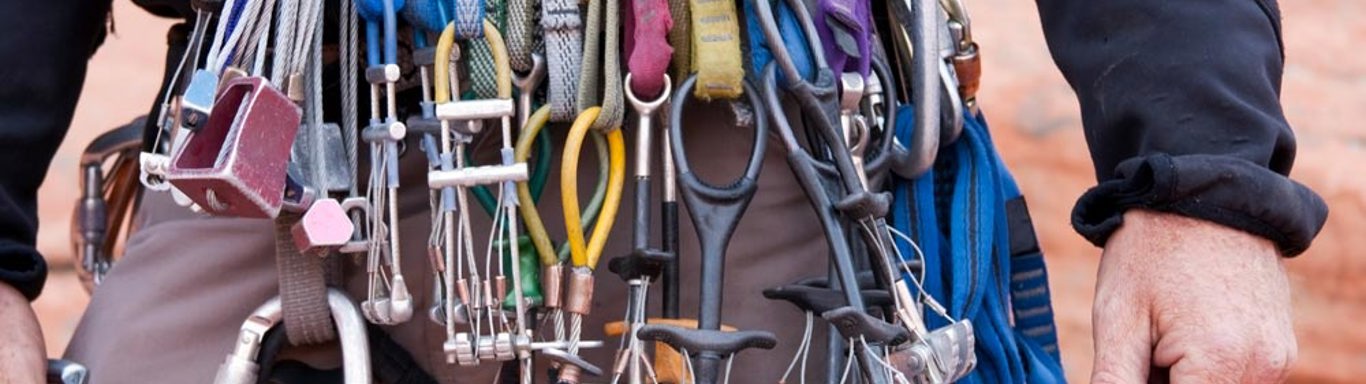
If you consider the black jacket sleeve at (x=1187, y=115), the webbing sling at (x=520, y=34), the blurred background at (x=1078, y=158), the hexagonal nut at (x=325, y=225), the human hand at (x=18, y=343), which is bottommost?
the blurred background at (x=1078, y=158)

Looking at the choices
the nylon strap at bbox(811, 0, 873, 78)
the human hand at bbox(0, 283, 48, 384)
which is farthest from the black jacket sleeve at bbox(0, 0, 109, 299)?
the nylon strap at bbox(811, 0, 873, 78)

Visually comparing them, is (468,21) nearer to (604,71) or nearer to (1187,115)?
(604,71)

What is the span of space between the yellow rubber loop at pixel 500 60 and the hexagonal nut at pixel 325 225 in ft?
0.44

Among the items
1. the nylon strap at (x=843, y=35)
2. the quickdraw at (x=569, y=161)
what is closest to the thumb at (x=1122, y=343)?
the quickdraw at (x=569, y=161)

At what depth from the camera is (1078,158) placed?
3.47 m

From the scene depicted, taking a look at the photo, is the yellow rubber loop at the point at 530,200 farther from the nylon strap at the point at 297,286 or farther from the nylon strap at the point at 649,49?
the nylon strap at the point at 297,286

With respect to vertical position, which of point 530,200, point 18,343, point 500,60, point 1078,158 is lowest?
point 1078,158

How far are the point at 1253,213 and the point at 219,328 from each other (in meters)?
0.81

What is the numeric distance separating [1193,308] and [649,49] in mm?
418

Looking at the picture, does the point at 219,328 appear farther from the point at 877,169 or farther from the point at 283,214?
the point at 877,169

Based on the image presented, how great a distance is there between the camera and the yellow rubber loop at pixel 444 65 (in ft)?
4.20

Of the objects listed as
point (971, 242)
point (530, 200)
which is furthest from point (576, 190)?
point (971, 242)

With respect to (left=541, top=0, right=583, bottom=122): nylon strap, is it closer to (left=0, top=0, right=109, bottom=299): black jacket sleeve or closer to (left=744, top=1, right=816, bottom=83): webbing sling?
(left=744, top=1, right=816, bottom=83): webbing sling

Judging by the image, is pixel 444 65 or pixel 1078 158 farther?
pixel 1078 158
